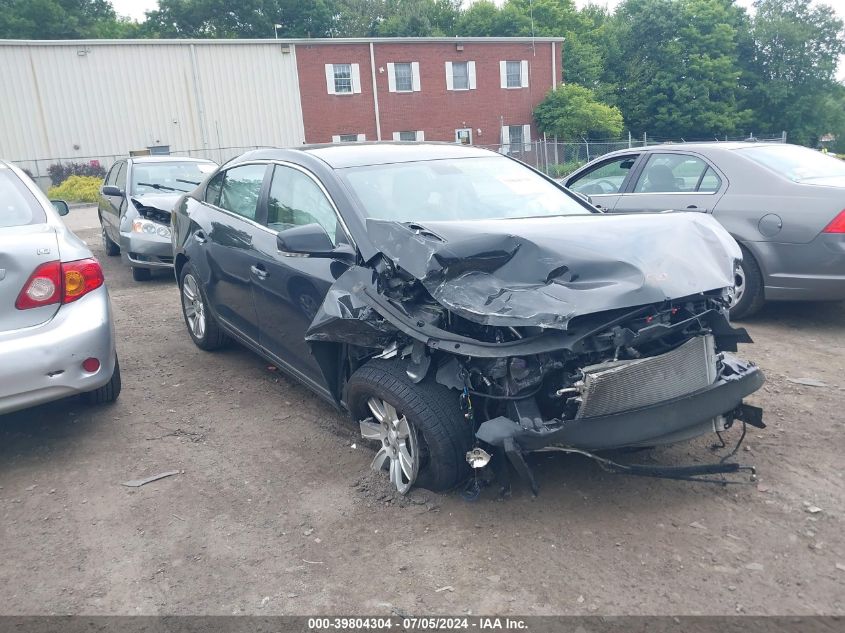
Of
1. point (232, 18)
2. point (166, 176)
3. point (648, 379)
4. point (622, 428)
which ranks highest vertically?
point (232, 18)

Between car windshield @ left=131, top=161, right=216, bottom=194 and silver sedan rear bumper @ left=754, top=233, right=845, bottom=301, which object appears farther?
car windshield @ left=131, top=161, right=216, bottom=194

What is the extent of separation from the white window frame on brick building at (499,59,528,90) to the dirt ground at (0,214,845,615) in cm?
3462

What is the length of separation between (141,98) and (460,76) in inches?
600

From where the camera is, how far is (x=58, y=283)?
3.93 meters

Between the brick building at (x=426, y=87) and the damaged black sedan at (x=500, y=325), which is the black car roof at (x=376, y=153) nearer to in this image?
the damaged black sedan at (x=500, y=325)

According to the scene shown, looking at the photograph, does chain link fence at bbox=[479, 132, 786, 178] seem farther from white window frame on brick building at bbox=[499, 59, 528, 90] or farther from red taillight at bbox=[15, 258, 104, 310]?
red taillight at bbox=[15, 258, 104, 310]

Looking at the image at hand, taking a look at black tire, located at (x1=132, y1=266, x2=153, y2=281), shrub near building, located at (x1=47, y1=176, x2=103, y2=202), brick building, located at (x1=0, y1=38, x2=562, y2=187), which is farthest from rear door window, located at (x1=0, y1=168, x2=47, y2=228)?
brick building, located at (x1=0, y1=38, x2=562, y2=187)

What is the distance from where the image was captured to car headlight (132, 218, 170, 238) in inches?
356

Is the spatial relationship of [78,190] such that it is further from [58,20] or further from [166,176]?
[58,20]

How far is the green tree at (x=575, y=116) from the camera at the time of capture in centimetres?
3591

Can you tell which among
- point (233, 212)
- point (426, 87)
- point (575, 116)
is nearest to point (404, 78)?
point (426, 87)

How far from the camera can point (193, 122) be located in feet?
104

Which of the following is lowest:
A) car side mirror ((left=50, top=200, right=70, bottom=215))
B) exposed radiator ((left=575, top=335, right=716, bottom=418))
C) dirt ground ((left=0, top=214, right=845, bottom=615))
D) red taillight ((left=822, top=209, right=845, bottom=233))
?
dirt ground ((left=0, top=214, right=845, bottom=615))

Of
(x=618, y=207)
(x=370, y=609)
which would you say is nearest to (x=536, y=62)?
(x=618, y=207)
